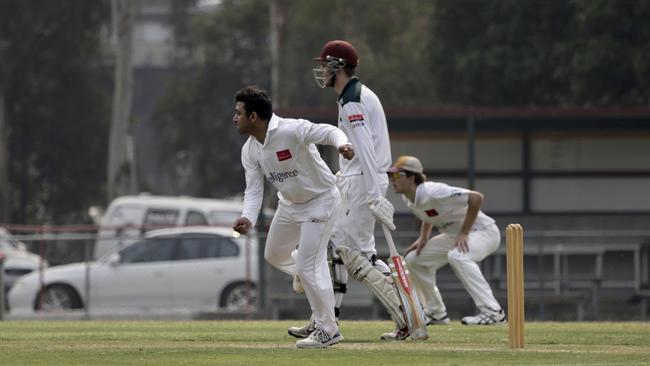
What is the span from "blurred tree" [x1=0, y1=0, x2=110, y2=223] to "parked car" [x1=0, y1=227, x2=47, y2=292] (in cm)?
2226

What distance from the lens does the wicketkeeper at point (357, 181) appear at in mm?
12406

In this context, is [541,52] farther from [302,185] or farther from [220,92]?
[302,185]

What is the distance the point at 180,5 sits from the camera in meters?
77.4

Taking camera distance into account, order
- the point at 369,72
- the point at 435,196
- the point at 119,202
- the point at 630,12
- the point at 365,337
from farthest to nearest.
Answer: the point at 369,72
the point at 630,12
the point at 119,202
the point at 435,196
the point at 365,337

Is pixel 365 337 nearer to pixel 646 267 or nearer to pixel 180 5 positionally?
pixel 646 267

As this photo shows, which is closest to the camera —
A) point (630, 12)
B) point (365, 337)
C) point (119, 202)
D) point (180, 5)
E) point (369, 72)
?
point (365, 337)

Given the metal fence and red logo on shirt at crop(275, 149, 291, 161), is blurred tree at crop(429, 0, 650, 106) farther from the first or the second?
red logo on shirt at crop(275, 149, 291, 161)

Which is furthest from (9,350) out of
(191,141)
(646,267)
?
(191,141)

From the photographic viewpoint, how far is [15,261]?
32.4 meters

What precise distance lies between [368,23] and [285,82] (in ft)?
11.6

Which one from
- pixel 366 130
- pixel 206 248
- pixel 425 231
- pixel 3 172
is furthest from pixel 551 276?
pixel 3 172

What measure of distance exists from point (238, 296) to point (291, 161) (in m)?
14.2

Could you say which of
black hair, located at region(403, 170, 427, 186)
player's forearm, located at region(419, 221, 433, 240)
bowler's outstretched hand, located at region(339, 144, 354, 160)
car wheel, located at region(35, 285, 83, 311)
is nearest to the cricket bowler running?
bowler's outstretched hand, located at region(339, 144, 354, 160)

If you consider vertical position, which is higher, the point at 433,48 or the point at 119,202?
the point at 433,48
